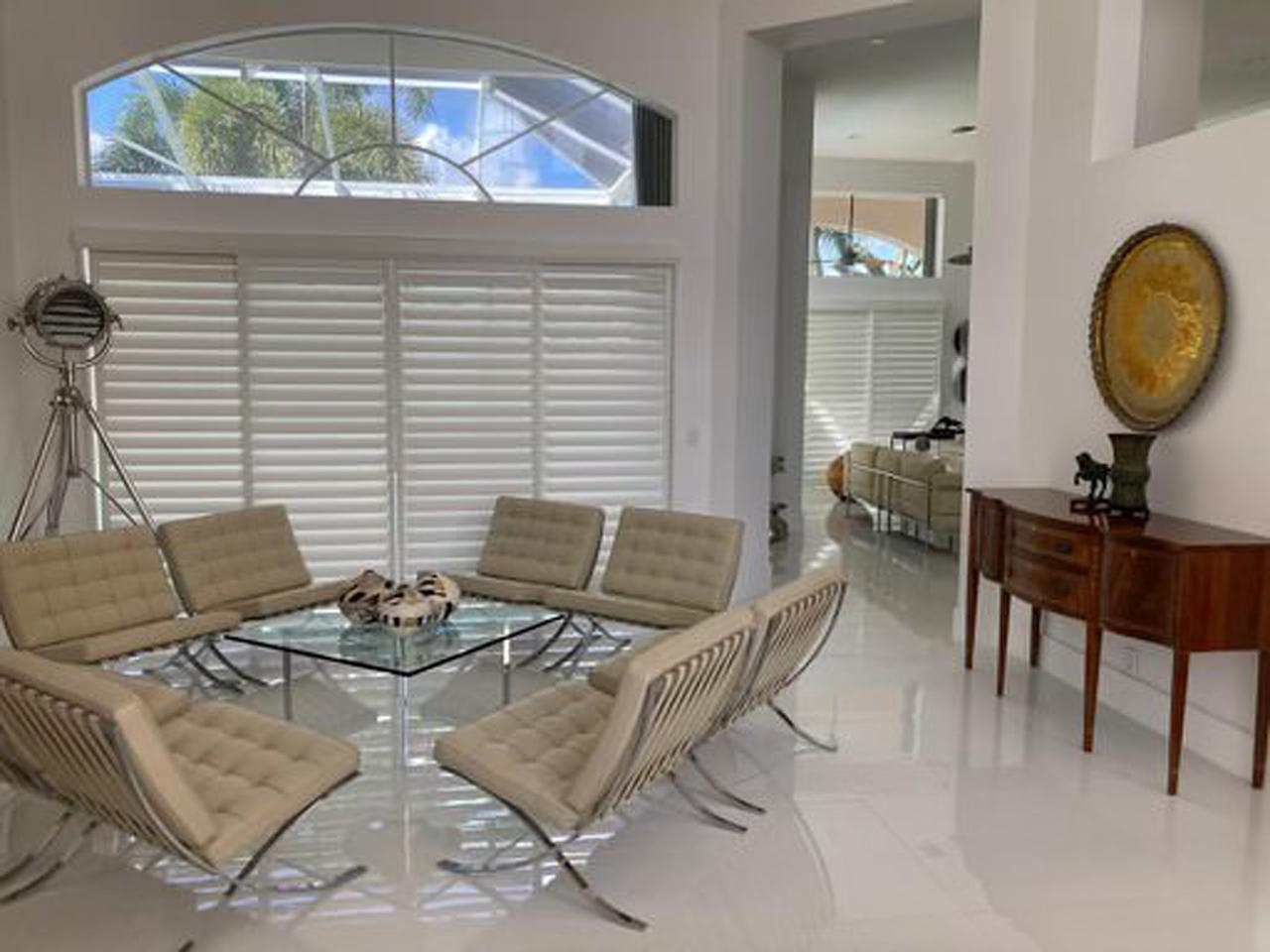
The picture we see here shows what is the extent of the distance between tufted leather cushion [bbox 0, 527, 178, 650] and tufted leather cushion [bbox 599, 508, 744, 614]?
2125 mm

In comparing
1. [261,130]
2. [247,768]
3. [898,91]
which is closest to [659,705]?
[247,768]

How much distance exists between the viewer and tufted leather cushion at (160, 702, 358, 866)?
2.60m

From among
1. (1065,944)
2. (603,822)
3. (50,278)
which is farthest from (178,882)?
(50,278)

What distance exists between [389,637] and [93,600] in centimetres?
138

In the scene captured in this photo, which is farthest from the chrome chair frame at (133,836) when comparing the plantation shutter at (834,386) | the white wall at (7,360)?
the plantation shutter at (834,386)

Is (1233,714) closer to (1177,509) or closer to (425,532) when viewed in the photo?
(1177,509)

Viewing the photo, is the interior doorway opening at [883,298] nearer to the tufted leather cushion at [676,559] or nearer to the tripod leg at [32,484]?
the tufted leather cushion at [676,559]

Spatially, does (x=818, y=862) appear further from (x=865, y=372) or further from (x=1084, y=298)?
(x=865, y=372)

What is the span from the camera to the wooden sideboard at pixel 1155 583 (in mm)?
3516

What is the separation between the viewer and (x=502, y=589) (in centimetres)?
492

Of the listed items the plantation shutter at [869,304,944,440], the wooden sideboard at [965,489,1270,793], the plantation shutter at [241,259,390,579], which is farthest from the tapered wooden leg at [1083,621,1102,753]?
the plantation shutter at [869,304,944,440]

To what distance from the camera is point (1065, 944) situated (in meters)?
2.72

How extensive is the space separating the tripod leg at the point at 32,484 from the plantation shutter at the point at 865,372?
8.08 metres

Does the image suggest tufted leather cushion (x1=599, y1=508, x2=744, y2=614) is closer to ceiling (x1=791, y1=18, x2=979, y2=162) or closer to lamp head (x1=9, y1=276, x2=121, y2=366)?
lamp head (x1=9, y1=276, x2=121, y2=366)
